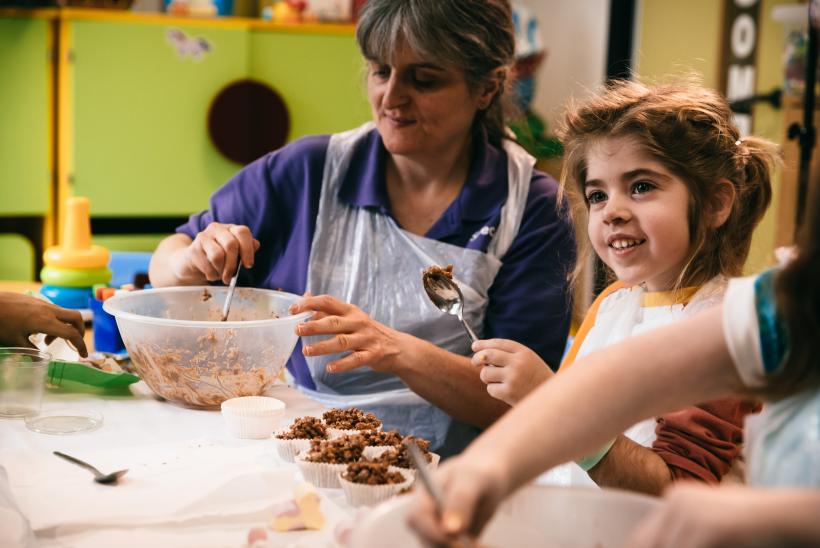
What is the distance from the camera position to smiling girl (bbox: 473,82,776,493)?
1.28 metres

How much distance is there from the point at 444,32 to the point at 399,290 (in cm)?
49

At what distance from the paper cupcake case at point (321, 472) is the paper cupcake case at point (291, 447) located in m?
0.06

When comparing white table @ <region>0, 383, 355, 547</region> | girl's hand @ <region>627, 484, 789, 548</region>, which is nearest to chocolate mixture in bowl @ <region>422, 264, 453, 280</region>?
white table @ <region>0, 383, 355, 547</region>

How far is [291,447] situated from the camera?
1183mm

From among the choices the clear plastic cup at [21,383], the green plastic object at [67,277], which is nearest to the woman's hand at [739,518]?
the clear plastic cup at [21,383]

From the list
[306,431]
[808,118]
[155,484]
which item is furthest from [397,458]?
[808,118]

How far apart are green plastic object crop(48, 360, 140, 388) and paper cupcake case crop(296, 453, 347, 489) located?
1.65 feet

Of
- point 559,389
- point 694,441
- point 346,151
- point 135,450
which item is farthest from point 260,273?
point 559,389

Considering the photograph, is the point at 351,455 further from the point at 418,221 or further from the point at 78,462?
the point at 418,221

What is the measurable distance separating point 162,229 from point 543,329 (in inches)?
96.5

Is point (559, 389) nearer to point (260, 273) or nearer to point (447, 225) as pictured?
point (447, 225)

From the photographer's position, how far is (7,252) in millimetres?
3555

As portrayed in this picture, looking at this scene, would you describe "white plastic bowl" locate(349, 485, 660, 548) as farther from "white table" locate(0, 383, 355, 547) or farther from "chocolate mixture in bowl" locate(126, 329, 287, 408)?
"chocolate mixture in bowl" locate(126, 329, 287, 408)

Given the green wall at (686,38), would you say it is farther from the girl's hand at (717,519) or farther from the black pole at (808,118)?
the girl's hand at (717,519)
